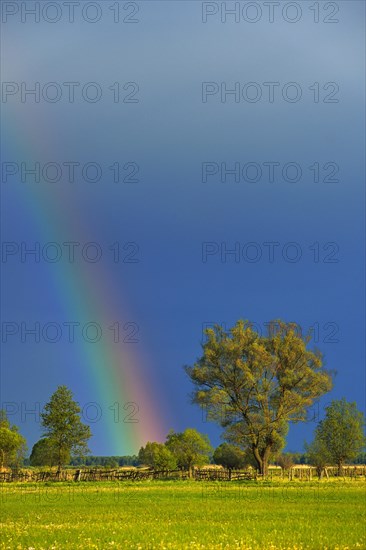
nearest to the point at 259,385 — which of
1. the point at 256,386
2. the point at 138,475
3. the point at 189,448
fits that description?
the point at 256,386

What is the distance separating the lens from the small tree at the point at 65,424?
80250 mm

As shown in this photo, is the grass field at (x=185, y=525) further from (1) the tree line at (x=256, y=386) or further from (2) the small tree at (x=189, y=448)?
(2) the small tree at (x=189, y=448)

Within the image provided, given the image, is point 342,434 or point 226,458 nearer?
point 342,434

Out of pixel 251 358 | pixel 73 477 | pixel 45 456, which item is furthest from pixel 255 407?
pixel 45 456

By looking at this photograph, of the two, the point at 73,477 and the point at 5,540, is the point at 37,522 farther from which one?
the point at 73,477

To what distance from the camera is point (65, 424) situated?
264ft


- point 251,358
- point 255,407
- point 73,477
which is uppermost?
point 251,358

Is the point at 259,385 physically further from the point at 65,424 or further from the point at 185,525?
the point at 185,525

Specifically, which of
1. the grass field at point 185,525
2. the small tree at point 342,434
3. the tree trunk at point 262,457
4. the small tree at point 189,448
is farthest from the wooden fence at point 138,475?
the small tree at point 189,448

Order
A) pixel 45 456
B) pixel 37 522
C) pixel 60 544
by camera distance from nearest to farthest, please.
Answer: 1. pixel 60 544
2. pixel 37 522
3. pixel 45 456

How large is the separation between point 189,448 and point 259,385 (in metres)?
75.9

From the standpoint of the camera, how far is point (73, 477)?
234 ft

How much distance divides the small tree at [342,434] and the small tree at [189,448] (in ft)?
174

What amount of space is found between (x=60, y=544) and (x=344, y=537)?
783 cm
